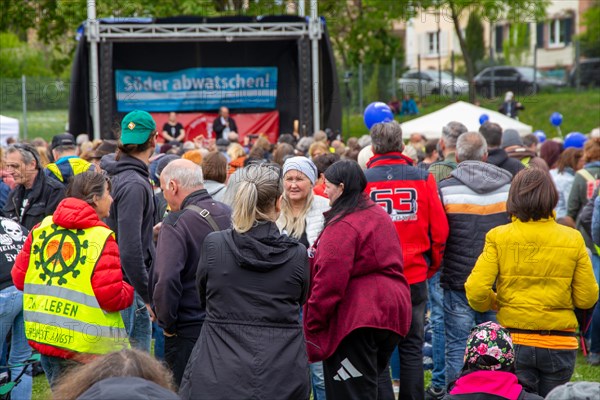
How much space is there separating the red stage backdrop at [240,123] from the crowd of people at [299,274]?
36.3 ft

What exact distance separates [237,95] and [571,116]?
44.3 feet

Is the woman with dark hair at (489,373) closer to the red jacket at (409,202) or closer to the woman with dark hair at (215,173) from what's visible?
the red jacket at (409,202)

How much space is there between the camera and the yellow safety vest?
456 cm

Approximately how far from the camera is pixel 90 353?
4609 millimetres

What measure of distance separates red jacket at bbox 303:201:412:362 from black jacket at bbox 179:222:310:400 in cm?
58

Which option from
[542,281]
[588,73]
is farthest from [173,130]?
[588,73]

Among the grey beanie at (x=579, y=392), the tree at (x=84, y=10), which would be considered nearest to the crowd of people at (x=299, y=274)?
the grey beanie at (x=579, y=392)

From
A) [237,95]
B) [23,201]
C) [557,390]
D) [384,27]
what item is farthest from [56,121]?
[557,390]

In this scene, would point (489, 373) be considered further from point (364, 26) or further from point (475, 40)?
point (475, 40)

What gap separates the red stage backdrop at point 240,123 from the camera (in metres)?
17.8

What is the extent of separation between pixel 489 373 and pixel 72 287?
2.14 meters

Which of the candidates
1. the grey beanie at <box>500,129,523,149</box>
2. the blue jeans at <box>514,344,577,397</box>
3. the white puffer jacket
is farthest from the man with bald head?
the grey beanie at <box>500,129,523,149</box>

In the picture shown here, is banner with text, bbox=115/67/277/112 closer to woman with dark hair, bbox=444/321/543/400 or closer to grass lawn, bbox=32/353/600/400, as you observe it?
grass lawn, bbox=32/353/600/400

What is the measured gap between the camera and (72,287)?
179 inches
